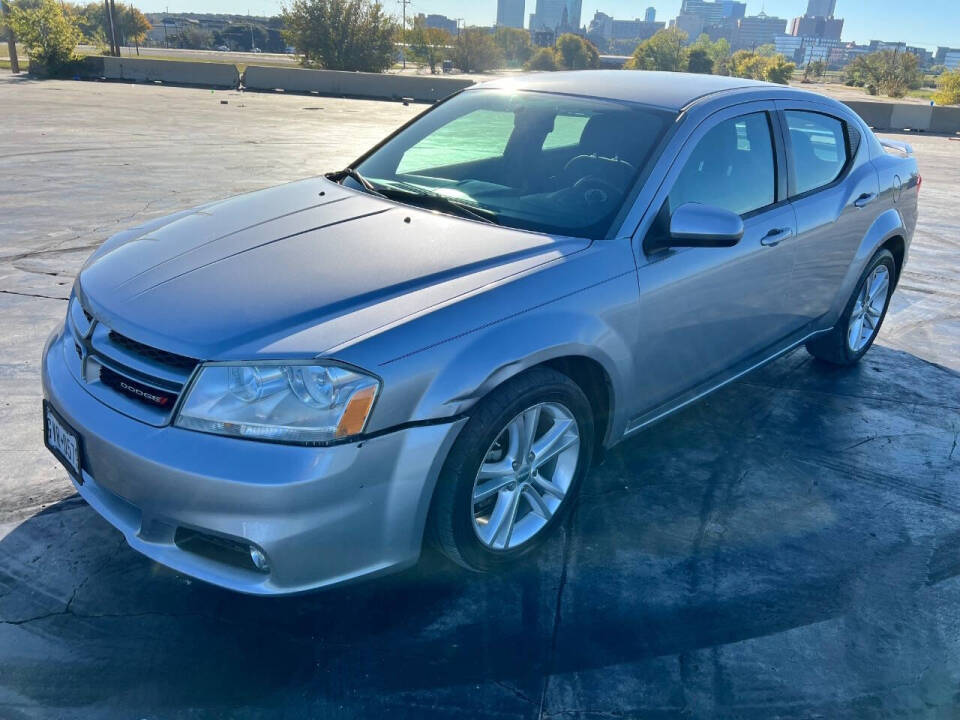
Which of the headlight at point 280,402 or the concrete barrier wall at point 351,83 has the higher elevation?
the concrete barrier wall at point 351,83

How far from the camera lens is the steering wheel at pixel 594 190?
10.5 feet

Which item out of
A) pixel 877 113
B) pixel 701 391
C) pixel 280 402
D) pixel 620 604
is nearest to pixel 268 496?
pixel 280 402

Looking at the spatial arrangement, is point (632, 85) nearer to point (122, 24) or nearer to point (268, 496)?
point (268, 496)

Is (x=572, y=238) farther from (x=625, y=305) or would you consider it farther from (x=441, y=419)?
(x=441, y=419)

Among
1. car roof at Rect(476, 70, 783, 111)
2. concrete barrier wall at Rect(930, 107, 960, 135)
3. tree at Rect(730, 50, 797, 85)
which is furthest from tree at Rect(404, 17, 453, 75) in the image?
car roof at Rect(476, 70, 783, 111)

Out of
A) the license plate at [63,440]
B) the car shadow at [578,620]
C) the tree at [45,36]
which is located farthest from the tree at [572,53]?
the license plate at [63,440]

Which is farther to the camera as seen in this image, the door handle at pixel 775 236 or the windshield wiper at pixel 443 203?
the door handle at pixel 775 236

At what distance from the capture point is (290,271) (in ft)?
8.97

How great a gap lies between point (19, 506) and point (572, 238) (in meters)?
2.41

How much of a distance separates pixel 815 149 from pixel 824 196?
279 mm

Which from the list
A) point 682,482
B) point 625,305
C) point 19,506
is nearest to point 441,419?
point 625,305

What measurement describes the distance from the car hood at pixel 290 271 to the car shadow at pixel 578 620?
944mm

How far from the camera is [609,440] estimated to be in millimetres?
3213

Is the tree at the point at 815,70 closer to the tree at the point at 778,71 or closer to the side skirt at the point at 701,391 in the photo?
the tree at the point at 778,71
